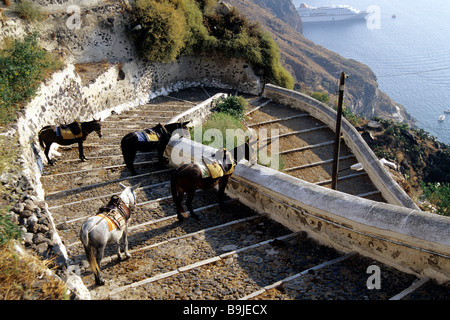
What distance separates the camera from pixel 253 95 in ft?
54.0

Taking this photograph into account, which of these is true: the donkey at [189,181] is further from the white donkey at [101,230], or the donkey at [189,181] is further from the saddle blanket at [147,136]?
the saddle blanket at [147,136]

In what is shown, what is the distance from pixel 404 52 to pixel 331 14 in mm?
47133

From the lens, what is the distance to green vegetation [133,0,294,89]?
1449 centimetres

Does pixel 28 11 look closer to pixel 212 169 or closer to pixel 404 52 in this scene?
pixel 212 169

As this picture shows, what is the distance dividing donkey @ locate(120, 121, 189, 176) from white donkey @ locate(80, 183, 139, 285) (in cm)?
287

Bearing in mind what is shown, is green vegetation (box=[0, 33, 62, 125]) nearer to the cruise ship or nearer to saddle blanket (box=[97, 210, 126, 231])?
saddle blanket (box=[97, 210, 126, 231])

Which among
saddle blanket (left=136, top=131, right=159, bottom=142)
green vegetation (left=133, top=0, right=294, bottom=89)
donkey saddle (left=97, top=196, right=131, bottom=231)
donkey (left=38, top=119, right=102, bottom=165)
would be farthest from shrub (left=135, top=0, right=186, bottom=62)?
donkey saddle (left=97, top=196, right=131, bottom=231)

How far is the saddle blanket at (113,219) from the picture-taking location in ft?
14.5

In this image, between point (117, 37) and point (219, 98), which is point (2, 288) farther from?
point (117, 37)

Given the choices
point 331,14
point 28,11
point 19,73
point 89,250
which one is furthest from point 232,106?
point 331,14

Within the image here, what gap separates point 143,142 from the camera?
7625mm

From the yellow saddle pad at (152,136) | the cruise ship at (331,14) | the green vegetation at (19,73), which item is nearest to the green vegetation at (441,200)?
the yellow saddle pad at (152,136)
